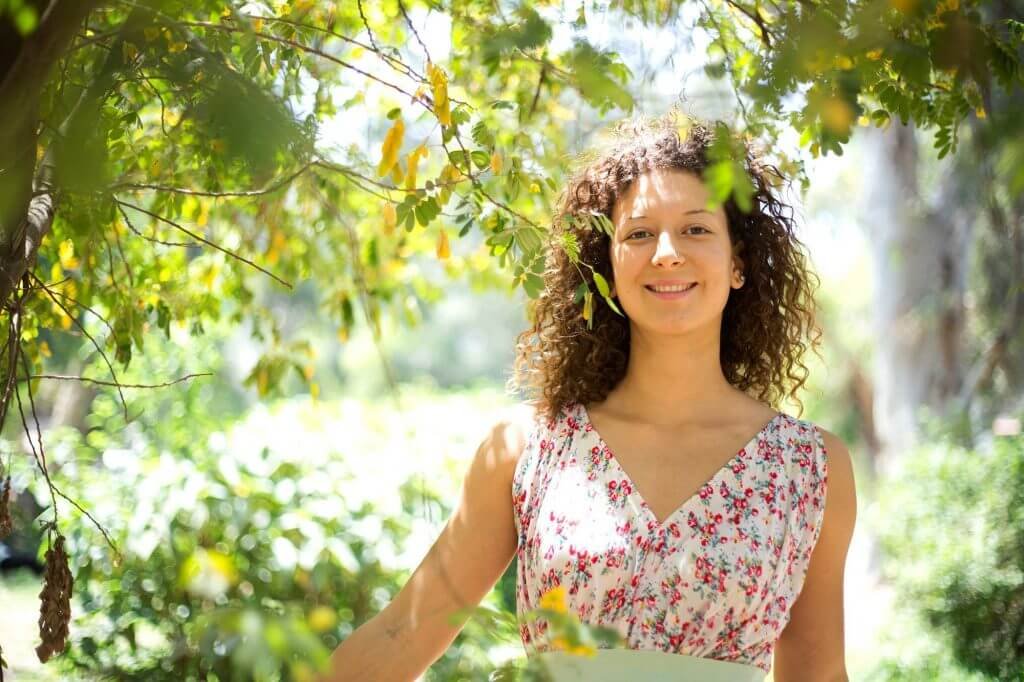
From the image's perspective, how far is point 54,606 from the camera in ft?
5.64

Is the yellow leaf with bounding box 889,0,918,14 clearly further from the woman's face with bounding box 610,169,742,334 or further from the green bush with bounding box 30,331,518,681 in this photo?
the green bush with bounding box 30,331,518,681

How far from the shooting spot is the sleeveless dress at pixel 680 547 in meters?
1.99

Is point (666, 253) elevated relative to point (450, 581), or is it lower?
elevated

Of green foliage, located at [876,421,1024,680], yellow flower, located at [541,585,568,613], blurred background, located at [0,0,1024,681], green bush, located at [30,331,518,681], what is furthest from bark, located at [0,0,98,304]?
green foliage, located at [876,421,1024,680]

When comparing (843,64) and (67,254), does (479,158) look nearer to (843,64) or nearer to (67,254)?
(843,64)

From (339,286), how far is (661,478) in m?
2.03

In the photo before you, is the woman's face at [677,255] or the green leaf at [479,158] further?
the woman's face at [677,255]

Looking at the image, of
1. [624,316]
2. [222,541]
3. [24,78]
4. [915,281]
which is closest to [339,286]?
[222,541]

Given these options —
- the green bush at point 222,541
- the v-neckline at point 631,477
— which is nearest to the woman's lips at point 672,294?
the v-neckline at point 631,477

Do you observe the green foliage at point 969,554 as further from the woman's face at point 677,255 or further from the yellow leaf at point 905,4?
the yellow leaf at point 905,4

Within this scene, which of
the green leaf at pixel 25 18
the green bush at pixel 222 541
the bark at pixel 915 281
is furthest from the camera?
the bark at pixel 915 281

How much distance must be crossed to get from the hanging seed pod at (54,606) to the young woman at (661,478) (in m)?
0.46

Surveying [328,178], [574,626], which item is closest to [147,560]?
[328,178]

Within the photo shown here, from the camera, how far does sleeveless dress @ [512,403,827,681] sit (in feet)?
6.53
